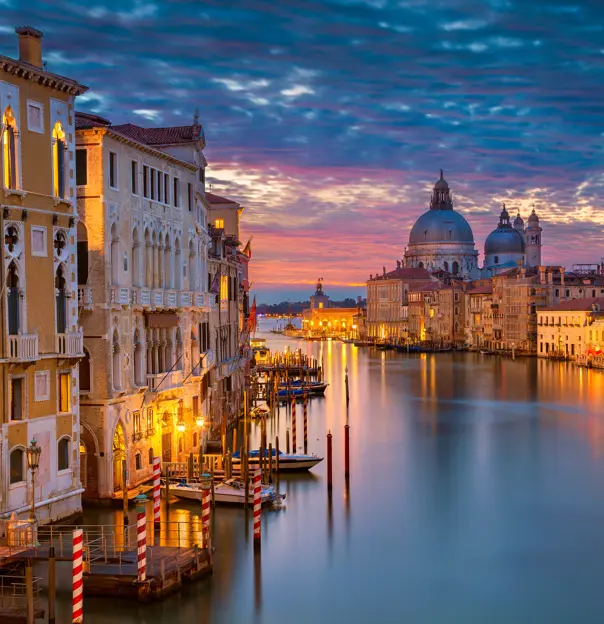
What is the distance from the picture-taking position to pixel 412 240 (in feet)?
398

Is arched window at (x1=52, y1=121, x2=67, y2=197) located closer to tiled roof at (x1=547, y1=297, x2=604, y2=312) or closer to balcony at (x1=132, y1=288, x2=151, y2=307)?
balcony at (x1=132, y1=288, x2=151, y2=307)

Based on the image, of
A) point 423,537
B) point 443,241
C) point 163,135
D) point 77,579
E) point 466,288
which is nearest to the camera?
point 77,579

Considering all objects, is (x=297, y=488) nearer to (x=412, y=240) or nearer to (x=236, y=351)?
(x=236, y=351)

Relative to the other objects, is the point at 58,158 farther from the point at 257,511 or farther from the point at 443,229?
the point at 443,229

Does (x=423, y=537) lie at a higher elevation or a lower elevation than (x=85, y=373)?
lower

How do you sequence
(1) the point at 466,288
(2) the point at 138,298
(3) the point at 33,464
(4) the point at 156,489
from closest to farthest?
(3) the point at 33,464
(4) the point at 156,489
(2) the point at 138,298
(1) the point at 466,288

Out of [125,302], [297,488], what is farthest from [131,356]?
[297,488]

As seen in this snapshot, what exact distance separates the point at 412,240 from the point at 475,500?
102 m

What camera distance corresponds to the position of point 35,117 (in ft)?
47.0

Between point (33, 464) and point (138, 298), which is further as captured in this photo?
point (138, 298)

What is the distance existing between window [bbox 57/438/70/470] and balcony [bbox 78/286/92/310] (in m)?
2.48

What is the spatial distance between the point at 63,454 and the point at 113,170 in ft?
16.0

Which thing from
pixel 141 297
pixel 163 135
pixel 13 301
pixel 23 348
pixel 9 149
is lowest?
pixel 23 348

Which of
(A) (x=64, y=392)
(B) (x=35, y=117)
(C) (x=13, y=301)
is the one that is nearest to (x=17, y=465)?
(A) (x=64, y=392)
